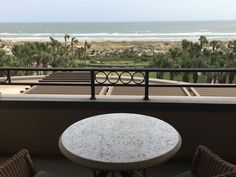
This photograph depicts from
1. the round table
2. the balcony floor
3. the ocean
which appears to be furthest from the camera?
the ocean

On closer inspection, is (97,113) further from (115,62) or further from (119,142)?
(115,62)

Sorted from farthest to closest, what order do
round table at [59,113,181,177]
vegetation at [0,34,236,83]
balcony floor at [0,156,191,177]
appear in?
vegetation at [0,34,236,83], balcony floor at [0,156,191,177], round table at [59,113,181,177]

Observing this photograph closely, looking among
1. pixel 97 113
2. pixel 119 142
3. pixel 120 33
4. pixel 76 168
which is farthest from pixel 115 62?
pixel 120 33

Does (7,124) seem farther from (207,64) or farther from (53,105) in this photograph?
(207,64)

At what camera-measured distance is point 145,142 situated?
193 cm

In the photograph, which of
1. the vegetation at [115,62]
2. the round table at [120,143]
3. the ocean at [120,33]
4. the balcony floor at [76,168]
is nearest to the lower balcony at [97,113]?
the balcony floor at [76,168]

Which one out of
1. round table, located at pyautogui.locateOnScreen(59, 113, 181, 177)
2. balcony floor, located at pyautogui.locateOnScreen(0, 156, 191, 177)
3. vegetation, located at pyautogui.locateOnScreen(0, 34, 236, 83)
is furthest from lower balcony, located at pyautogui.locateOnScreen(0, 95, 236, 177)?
vegetation, located at pyautogui.locateOnScreen(0, 34, 236, 83)

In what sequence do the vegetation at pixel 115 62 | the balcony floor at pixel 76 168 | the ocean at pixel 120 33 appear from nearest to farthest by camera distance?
the balcony floor at pixel 76 168 < the vegetation at pixel 115 62 < the ocean at pixel 120 33

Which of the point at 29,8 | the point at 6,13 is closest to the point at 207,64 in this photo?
the point at 6,13

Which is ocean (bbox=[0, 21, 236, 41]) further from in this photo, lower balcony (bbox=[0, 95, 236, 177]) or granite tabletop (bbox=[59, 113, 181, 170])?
granite tabletop (bbox=[59, 113, 181, 170])

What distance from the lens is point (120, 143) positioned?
1.92 meters

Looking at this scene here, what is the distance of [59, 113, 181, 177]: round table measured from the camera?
1.72 meters

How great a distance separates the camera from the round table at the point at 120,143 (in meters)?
1.72

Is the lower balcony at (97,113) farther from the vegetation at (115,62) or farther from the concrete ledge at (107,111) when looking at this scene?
the vegetation at (115,62)
